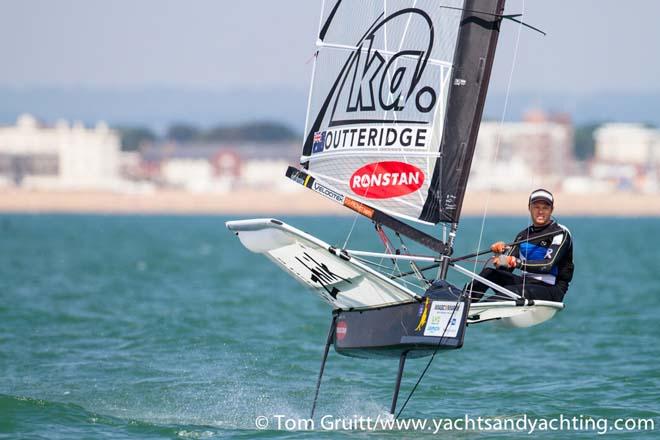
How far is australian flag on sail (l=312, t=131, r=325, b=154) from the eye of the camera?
876cm

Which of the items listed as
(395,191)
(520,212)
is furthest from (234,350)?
(520,212)

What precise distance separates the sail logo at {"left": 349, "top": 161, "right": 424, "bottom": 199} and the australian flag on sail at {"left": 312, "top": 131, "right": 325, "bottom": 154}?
1.26ft

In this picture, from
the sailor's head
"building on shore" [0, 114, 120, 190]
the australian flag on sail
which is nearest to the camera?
the sailor's head

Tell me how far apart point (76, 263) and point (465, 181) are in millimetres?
21151

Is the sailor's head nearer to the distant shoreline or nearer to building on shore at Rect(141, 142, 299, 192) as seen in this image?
the distant shoreline

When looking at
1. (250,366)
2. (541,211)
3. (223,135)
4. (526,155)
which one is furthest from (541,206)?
(223,135)

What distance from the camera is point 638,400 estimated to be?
9523mm

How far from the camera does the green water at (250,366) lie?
905cm

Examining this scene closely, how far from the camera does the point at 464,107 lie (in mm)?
8297

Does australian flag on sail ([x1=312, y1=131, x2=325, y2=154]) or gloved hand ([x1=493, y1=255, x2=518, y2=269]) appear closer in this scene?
gloved hand ([x1=493, y1=255, x2=518, y2=269])

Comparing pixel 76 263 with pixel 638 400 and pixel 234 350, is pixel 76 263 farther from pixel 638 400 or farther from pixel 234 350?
pixel 638 400

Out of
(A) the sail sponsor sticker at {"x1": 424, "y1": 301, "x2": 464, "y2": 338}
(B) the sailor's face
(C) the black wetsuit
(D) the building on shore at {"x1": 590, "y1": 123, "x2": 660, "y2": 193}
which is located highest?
(B) the sailor's face

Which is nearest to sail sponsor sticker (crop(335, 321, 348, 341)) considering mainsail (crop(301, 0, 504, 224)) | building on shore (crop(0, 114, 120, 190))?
mainsail (crop(301, 0, 504, 224))

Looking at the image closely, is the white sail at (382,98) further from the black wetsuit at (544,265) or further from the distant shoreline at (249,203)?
the distant shoreline at (249,203)
